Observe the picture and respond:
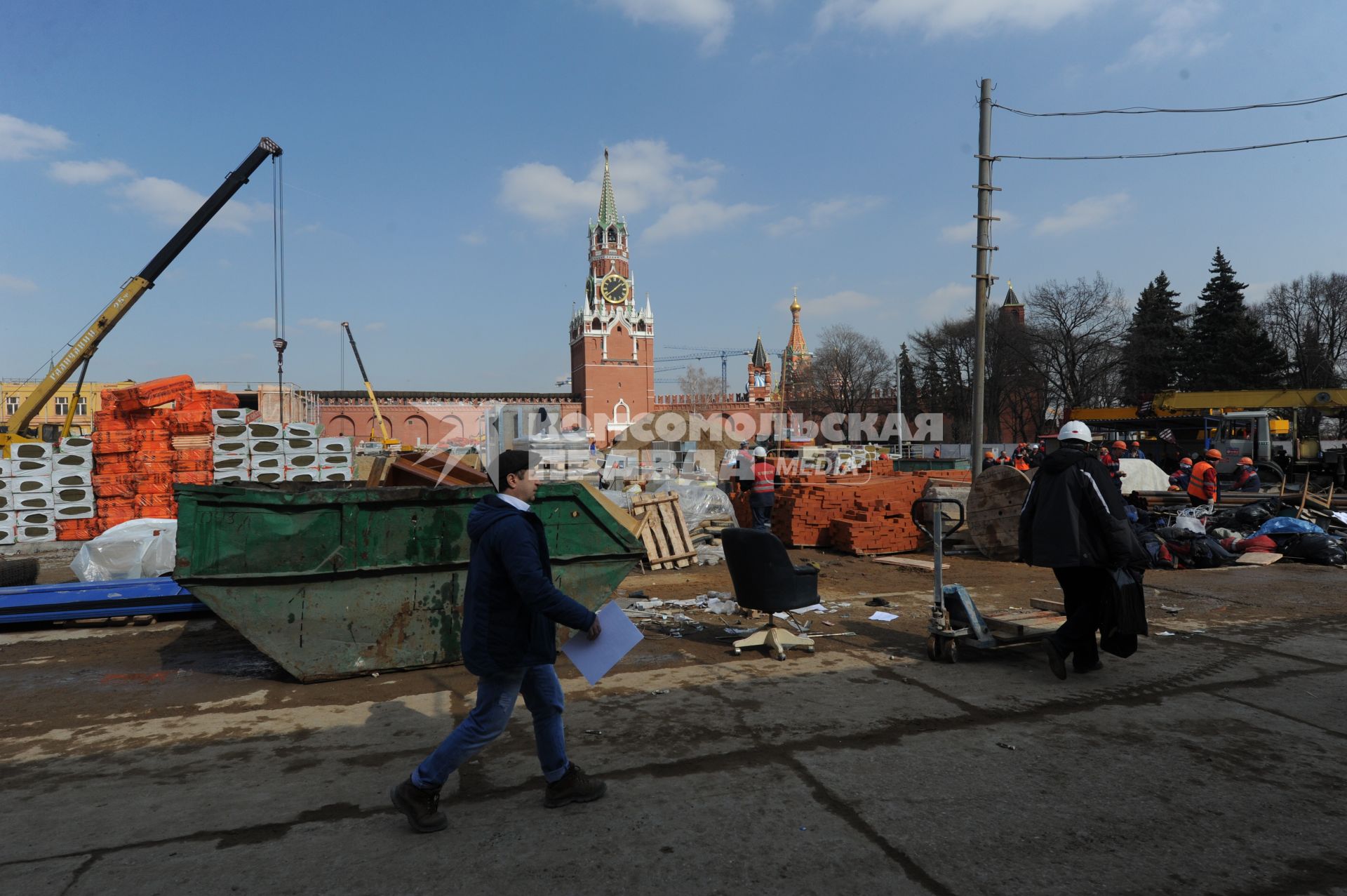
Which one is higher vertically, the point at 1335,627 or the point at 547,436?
the point at 547,436

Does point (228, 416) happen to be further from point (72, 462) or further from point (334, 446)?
point (72, 462)

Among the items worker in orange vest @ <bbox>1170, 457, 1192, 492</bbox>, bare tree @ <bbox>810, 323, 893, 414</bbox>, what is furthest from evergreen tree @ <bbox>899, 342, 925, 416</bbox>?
worker in orange vest @ <bbox>1170, 457, 1192, 492</bbox>

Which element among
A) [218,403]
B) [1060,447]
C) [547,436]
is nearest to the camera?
[1060,447]

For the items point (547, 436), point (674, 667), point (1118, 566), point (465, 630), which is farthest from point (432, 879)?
point (547, 436)

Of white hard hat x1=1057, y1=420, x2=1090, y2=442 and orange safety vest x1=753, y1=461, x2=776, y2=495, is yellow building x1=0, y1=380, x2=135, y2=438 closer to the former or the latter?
orange safety vest x1=753, y1=461, x2=776, y2=495

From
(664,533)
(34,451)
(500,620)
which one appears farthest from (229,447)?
(500,620)

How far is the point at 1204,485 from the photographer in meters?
12.7

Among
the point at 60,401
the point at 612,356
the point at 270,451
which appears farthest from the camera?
the point at 612,356

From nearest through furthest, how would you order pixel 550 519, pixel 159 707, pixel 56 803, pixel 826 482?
pixel 56 803 < pixel 159 707 < pixel 550 519 < pixel 826 482

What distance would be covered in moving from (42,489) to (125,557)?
7.62 meters

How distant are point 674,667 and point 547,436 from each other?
1863cm

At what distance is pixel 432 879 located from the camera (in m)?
2.77

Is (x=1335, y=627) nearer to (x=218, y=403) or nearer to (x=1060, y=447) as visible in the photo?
(x=1060, y=447)

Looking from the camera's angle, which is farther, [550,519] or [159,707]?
[550,519]
